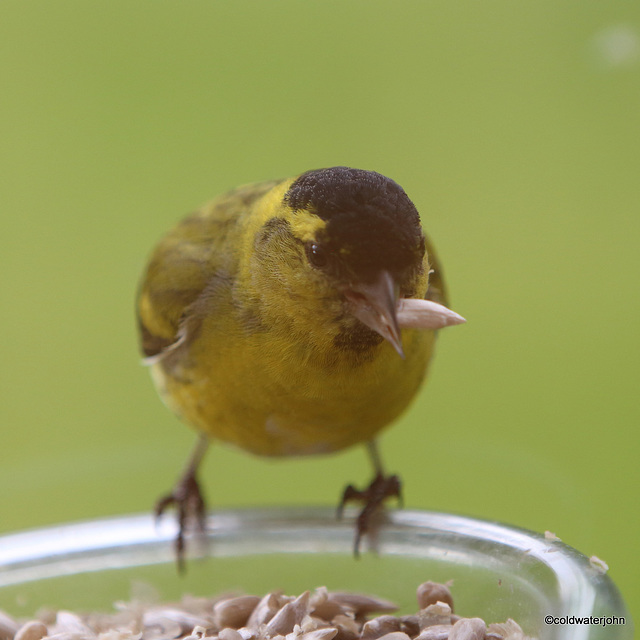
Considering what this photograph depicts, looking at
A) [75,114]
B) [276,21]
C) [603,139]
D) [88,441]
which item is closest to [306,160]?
[276,21]

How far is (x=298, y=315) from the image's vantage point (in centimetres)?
179

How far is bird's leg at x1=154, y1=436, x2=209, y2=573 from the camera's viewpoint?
2709 millimetres

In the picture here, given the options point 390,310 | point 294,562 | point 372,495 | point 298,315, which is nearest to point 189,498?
point 372,495

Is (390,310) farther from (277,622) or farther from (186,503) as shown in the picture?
(186,503)

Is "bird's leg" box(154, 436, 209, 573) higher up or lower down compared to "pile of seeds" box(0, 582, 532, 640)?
lower down

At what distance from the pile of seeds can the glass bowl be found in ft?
0.22

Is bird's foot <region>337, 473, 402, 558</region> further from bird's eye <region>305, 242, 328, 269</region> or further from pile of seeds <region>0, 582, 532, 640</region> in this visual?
bird's eye <region>305, 242, 328, 269</region>

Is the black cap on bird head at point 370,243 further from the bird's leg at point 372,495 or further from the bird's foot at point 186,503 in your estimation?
the bird's foot at point 186,503

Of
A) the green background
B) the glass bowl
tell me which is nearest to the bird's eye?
the green background

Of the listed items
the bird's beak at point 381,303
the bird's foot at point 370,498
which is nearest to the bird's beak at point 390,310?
the bird's beak at point 381,303

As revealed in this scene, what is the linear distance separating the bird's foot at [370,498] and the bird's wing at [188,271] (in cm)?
68

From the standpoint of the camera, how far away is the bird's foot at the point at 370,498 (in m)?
2.27

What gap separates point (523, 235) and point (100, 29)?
1.84 m

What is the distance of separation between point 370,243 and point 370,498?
123cm
